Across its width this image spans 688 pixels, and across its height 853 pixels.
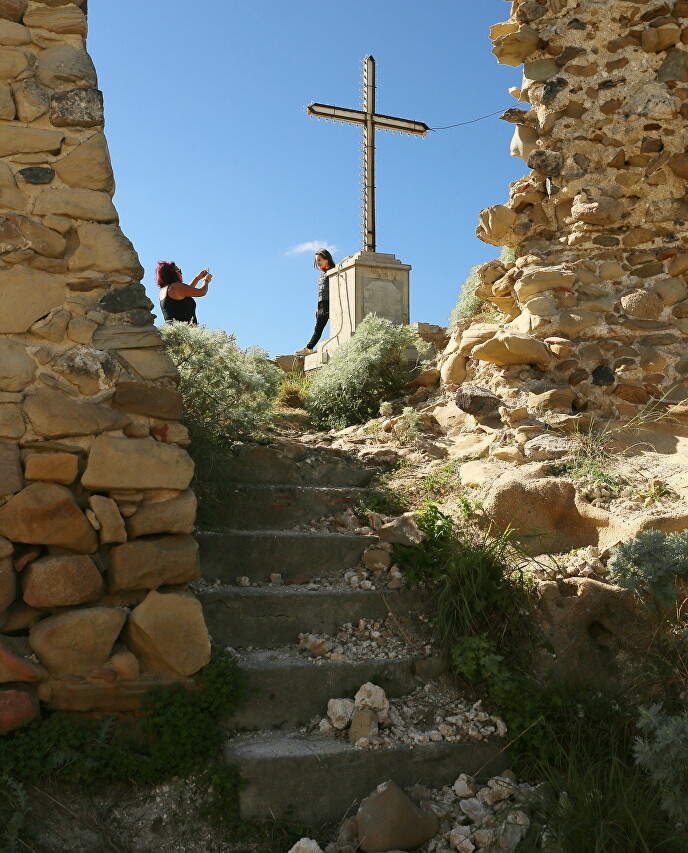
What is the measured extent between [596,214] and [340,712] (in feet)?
13.3

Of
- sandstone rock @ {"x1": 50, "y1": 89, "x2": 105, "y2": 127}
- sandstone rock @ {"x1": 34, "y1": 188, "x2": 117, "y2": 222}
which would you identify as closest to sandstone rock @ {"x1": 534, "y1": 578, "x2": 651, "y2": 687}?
sandstone rock @ {"x1": 34, "y1": 188, "x2": 117, "y2": 222}

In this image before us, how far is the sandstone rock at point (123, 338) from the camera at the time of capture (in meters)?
3.26

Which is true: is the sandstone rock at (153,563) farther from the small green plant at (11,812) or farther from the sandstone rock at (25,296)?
the sandstone rock at (25,296)

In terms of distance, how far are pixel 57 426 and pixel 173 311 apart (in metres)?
4.74

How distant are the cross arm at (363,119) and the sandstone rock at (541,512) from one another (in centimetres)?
825

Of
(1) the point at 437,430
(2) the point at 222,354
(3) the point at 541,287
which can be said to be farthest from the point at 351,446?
(3) the point at 541,287

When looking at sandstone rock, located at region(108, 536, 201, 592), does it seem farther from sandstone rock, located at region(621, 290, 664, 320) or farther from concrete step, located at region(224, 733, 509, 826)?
sandstone rock, located at region(621, 290, 664, 320)

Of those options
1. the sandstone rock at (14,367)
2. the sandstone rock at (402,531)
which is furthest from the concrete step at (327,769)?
the sandstone rock at (14,367)

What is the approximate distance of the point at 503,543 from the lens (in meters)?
3.80

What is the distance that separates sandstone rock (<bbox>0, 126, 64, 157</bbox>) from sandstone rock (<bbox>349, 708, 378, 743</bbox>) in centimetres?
280

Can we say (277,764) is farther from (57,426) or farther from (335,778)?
(57,426)

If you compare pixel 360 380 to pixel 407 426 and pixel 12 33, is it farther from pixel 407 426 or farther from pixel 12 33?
pixel 12 33

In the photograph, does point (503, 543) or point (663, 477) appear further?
point (663, 477)

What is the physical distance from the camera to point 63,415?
122 inches
